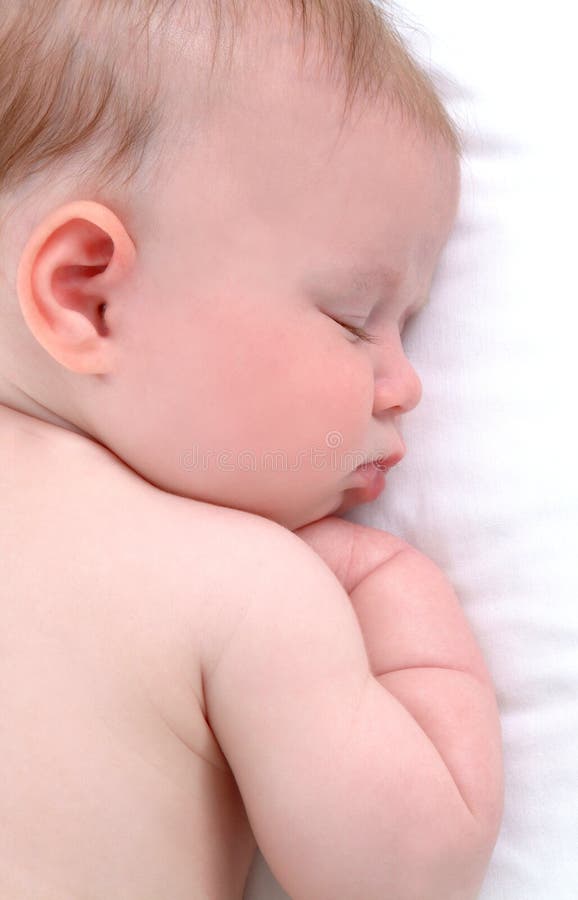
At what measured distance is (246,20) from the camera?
105 cm

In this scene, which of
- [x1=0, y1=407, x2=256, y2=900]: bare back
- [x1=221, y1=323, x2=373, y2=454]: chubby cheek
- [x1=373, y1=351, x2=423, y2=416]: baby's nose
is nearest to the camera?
[x1=0, y1=407, x2=256, y2=900]: bare back

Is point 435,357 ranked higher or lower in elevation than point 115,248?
lower

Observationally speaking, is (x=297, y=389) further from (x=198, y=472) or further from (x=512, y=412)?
(x=512, y=412)

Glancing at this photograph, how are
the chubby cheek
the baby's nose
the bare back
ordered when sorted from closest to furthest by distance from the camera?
the bare back → the chubby cheek → the baby's nose

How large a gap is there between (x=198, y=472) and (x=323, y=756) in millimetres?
288

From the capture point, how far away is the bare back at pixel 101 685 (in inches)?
37.9

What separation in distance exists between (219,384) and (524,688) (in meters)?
0.46

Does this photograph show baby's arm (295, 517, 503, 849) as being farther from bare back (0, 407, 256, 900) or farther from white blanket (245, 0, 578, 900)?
bare back (0, 407, 256, 900)

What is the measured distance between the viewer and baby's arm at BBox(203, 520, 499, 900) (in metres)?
0.98

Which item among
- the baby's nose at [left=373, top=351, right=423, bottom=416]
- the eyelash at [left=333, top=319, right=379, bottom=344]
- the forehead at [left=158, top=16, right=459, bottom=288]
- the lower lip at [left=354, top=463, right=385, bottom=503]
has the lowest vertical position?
the lower lip at [left=354, top=463, right=385, bottom=503]

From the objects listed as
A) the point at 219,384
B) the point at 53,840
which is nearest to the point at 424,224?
the point at 219,384

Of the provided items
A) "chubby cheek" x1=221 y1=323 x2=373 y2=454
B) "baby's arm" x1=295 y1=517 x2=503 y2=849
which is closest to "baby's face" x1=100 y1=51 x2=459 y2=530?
"chubby cheek" x1=221 y1=323 x2=373 y2=454

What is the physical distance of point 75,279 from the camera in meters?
1.04

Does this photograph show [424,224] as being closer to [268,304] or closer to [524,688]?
[268,304]
